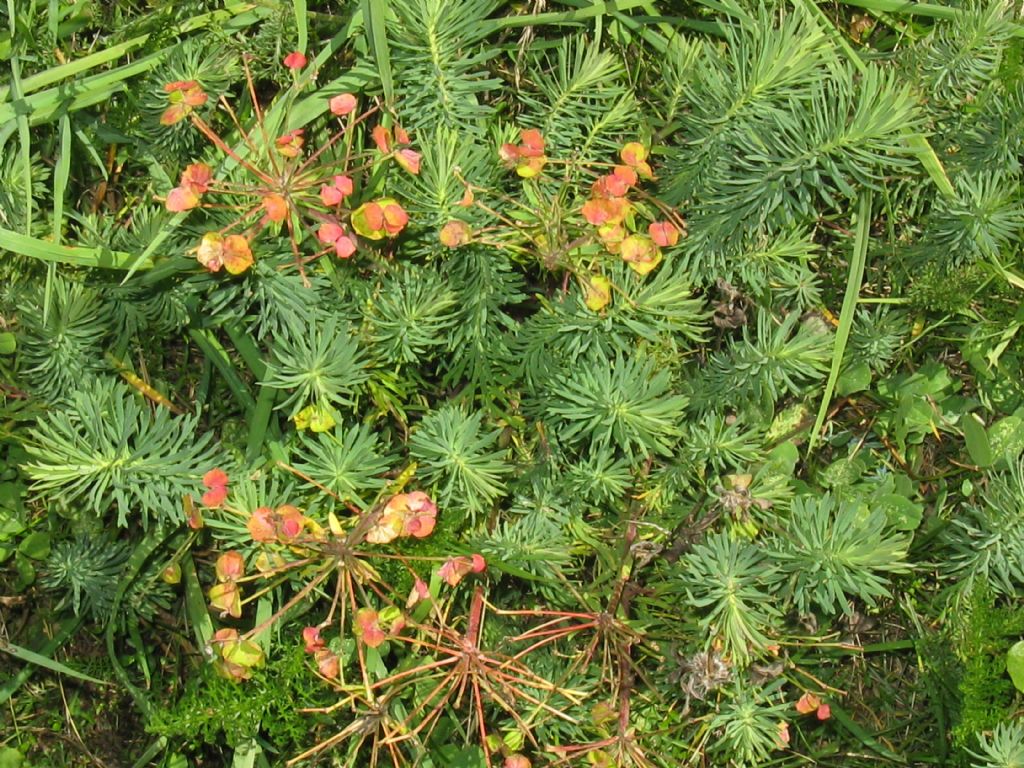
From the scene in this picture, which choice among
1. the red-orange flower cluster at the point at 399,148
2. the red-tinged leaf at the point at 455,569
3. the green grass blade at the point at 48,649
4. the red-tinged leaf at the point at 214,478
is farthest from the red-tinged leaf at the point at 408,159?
the green grass blade at the point at 48,649

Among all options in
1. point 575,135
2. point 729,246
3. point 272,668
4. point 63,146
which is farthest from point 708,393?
point 63,146

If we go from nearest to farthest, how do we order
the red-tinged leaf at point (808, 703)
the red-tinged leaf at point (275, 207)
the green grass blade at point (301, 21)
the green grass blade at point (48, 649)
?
the red-tinged leaf at point (275, 207) < the green grass blade at point (301, 21) < the red-tinged leaf at point (808, 703) < the green grass blade at point (48, 649)

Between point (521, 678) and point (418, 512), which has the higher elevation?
point (418, 512)

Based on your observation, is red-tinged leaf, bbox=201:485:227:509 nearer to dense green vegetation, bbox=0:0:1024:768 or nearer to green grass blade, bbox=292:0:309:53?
dense green vegetation, bbox=0:0:1024:768

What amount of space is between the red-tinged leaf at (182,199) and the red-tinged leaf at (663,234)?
1057 millimetres

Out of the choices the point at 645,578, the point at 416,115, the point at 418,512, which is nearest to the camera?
the point at 418,512

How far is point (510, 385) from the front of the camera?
2564 mm

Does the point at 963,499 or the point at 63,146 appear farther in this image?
the point at 963,499

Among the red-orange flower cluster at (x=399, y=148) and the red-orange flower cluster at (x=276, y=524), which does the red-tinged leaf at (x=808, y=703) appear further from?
the red-orange flower cluster at (x=399, y=148)

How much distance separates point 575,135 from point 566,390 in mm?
665

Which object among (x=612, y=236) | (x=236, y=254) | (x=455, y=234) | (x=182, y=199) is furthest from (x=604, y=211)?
(x=182, y=199)

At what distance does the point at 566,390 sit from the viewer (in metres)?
2.33

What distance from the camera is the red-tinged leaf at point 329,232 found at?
2291 mm

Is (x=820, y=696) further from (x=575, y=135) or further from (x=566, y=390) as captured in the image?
(x=575, y=135)
